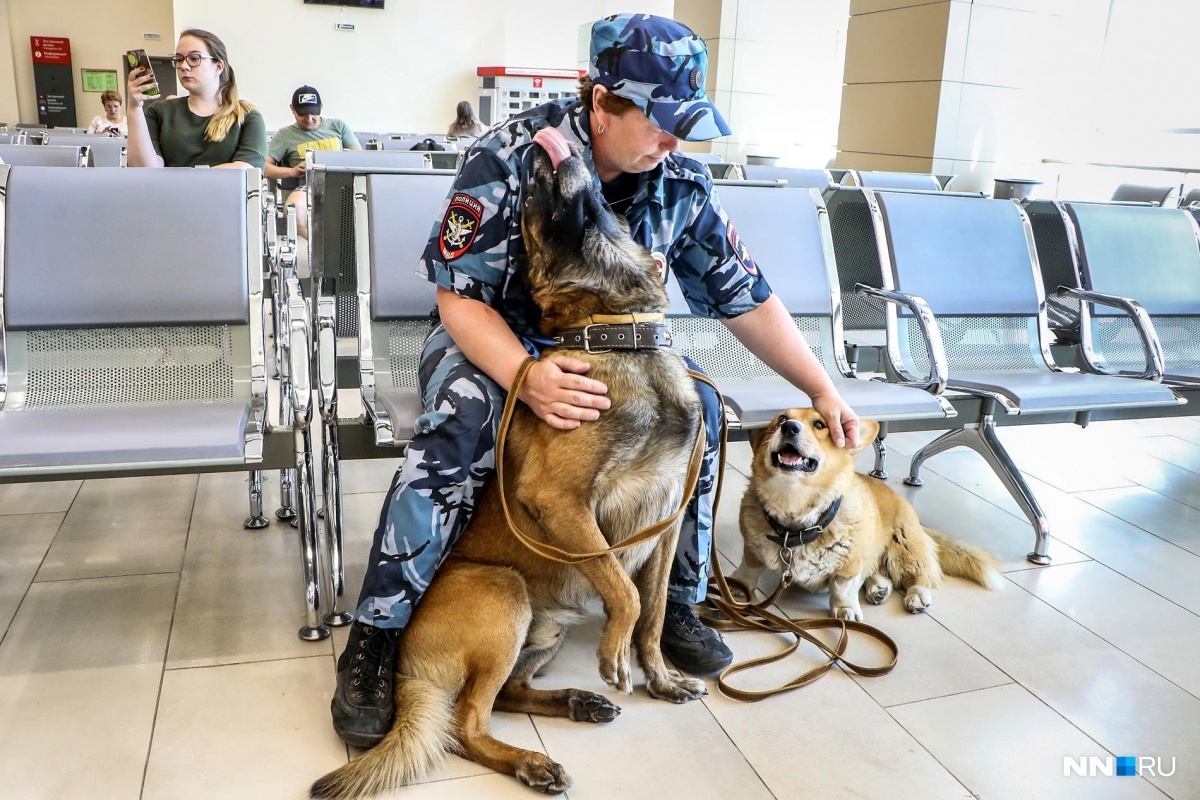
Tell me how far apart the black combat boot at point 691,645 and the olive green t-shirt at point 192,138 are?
2652 mm

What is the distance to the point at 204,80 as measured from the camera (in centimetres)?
349

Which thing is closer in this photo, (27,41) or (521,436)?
(521,436)

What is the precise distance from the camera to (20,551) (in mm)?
2545

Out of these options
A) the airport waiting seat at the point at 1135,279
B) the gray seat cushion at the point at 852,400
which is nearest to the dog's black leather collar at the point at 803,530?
the gray seat cushion at the point at 852,400

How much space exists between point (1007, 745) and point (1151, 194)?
542 cm

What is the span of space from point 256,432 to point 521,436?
707 millimetres

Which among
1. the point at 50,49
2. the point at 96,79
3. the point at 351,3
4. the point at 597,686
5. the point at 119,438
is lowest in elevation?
the point at 597,686

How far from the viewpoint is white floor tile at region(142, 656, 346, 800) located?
5.27 ft

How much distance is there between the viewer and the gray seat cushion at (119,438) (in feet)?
5.95

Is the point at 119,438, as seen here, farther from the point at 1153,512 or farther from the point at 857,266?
the point at 1153,512

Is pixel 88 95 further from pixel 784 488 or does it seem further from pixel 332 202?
pixel 784 488

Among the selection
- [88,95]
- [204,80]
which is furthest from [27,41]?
[204,80]

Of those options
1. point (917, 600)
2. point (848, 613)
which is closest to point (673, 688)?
point (848, 613)

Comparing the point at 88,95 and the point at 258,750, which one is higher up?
the point at 88,95
